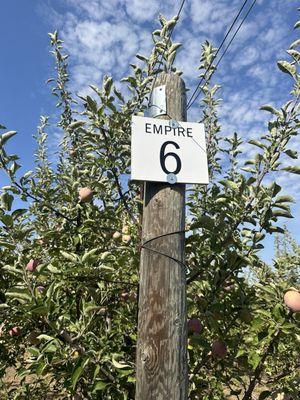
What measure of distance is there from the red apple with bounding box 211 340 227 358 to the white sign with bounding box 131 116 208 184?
1139mm

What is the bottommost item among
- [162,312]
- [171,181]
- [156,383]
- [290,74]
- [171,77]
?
[156,383]

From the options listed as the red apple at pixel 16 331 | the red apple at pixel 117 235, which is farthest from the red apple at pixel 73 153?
the red apple at pixel 16 331

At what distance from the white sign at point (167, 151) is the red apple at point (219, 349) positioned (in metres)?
1.14

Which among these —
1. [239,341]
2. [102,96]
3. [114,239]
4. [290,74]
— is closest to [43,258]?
[114,239]

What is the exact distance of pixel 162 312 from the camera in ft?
5.24

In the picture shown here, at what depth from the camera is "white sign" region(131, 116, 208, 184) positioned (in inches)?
69.0

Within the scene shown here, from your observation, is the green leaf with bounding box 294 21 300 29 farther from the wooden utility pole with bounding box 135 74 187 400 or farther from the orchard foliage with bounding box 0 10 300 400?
the wooden utility pole with bounding box 135 74 187 400

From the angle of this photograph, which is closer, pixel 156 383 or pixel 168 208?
pixel 156 383

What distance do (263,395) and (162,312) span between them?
130cm

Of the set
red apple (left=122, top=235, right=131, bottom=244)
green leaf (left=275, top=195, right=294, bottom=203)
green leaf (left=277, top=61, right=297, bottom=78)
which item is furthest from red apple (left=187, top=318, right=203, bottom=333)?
green leaf (left=277, top=61, right=297, bottom=78)

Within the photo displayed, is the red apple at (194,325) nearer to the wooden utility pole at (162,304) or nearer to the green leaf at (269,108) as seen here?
the wooden utility pole at (162,304)

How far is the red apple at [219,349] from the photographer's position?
7.70 ft

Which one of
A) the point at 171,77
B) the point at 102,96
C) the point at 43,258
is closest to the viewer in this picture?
the point at 171,77

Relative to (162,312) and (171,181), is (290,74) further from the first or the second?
(162,312)
